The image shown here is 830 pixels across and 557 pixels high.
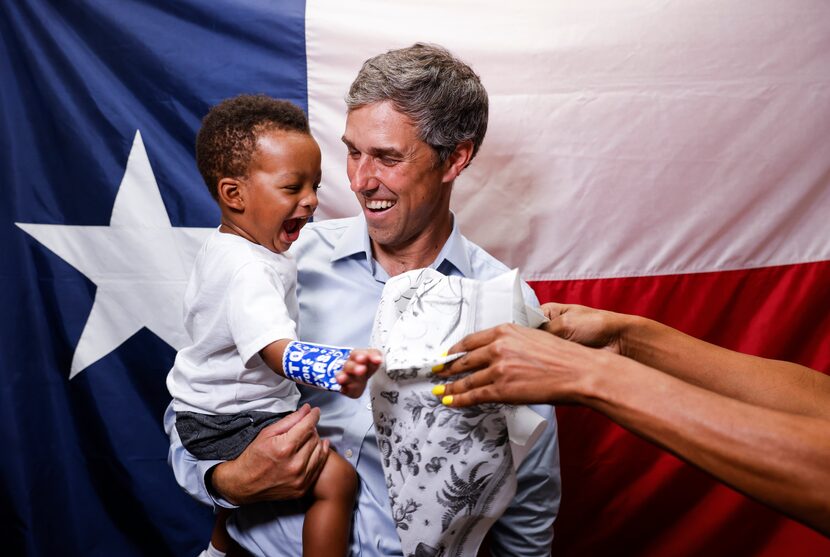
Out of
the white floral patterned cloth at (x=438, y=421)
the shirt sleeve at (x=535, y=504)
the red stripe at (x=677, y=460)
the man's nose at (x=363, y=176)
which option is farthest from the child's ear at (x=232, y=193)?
the red stripe at (x=677, y=460)

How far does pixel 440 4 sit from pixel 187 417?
124cm

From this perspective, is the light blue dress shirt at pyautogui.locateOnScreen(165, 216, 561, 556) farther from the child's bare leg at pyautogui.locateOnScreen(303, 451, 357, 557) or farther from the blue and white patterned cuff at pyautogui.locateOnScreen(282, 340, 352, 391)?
the blue and white patterned cuff at pyautogui.locateOnScreen(282, 340, 352, 391)

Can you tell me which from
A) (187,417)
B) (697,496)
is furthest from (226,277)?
(697,496)

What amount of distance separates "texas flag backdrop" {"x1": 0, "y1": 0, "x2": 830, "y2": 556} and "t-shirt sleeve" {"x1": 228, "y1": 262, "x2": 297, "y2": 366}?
80cm

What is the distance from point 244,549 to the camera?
1682mm

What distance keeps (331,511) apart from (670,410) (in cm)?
65

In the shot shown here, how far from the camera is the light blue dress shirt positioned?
1463 millimetres

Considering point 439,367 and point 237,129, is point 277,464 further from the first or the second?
point 237,129

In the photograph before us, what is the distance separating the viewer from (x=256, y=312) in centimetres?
120

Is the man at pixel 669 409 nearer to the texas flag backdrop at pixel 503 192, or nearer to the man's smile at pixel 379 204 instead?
the man's smile at pixel 379 204

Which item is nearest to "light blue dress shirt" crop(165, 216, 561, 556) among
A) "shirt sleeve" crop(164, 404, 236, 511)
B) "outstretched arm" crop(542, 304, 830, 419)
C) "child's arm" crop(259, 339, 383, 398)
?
"shirt sleeve" crop(164, 404, 236, 511)

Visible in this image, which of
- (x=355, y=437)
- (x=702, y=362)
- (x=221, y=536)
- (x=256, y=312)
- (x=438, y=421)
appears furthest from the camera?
(x=221, y=536)

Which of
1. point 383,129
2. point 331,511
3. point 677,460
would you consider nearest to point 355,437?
point 331,511

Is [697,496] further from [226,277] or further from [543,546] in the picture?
[226,277]
